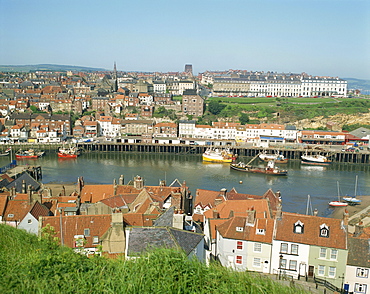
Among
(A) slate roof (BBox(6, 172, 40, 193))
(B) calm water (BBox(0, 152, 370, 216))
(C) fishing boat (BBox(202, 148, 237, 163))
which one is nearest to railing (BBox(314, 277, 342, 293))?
(B) calm water (BBox(0, 152, 370, 216))

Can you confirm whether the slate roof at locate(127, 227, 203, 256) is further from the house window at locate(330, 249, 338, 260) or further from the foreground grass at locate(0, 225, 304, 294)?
the house window at locate(330, 249, 338, 260)

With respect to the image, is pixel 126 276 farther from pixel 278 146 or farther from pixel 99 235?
pixel 278 146

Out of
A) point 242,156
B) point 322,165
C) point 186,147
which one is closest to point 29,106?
point 186,147

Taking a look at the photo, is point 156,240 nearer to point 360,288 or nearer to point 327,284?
point 327,284

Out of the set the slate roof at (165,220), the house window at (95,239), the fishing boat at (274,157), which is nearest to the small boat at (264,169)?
the fishing boat at (274,157)

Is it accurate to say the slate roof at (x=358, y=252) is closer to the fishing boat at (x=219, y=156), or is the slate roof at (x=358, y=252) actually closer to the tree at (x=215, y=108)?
the fishing boat at (x=219, y=156)
